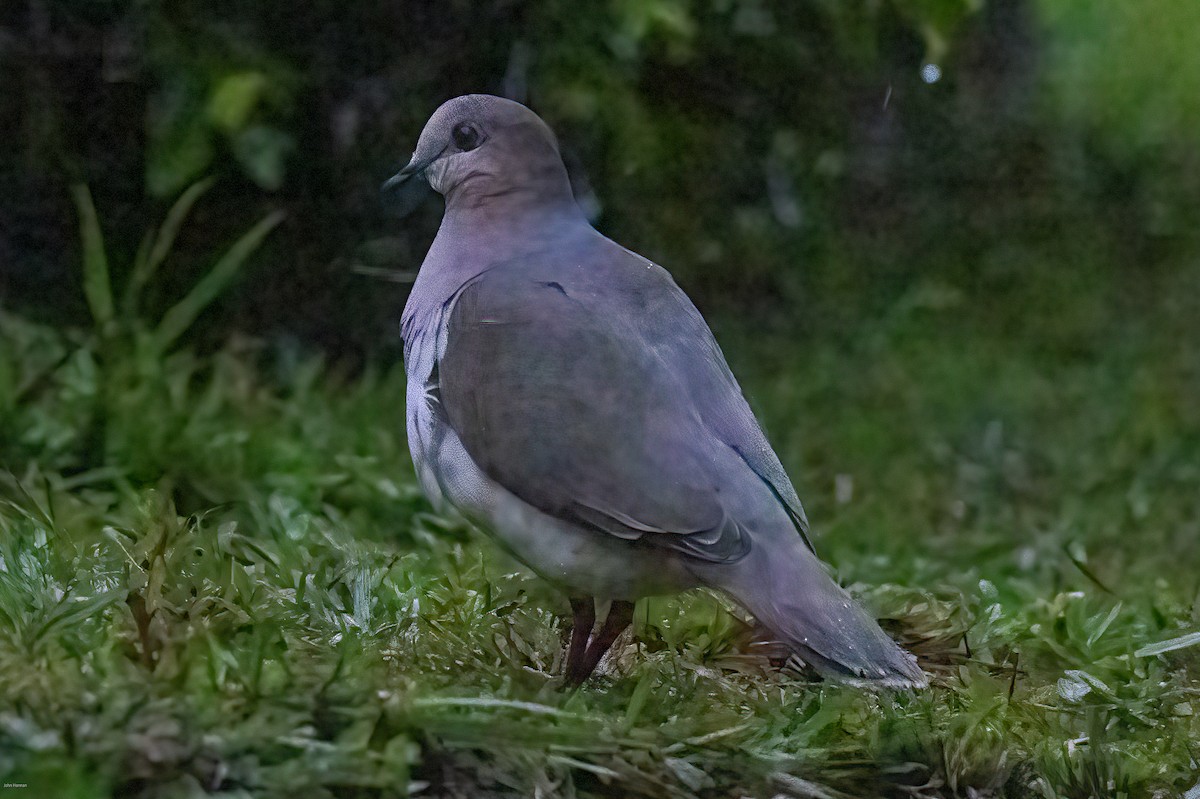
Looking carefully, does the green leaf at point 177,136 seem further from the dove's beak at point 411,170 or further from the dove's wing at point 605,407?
the dove's wing at point 605,407

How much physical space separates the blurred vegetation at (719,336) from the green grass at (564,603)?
0.04 feet

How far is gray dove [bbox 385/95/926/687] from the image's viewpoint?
237 centimetres

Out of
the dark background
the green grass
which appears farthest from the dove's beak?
the dark background

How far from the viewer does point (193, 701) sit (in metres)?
2.05

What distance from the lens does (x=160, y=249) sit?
4.22 m

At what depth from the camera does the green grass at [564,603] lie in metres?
2.09

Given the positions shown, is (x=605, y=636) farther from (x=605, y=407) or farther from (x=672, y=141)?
(x=672, y=141)

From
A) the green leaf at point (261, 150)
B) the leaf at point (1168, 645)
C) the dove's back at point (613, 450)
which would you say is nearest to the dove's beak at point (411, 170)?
the dove's back at point (613, 450)

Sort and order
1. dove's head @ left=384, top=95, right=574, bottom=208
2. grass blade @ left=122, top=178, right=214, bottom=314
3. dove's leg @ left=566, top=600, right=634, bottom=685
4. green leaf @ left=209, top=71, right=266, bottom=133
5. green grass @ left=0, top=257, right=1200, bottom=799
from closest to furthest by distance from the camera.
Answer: green grass @ left=0, top=257, right=1200, bottom=799, dove's leg @ left=566, top=600, right=634, bottom=685, dove's head @ left=384, top=95, right=574, bottom=208, green leaf @ left=209, top=71, right=266, bottom=133, grass blade @ left=122, top=178, right=214, bottom=314

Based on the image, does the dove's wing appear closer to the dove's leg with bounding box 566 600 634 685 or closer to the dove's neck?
the dove's neck

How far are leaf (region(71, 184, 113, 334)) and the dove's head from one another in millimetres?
1709

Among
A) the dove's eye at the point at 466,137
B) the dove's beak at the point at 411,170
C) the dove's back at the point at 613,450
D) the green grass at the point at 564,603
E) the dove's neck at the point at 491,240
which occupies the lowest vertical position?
the green grass at the point at 564,603

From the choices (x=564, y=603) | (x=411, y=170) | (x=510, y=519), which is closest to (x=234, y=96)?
(x=411, y=170)

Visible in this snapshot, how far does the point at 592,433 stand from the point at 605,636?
1.49 ft
